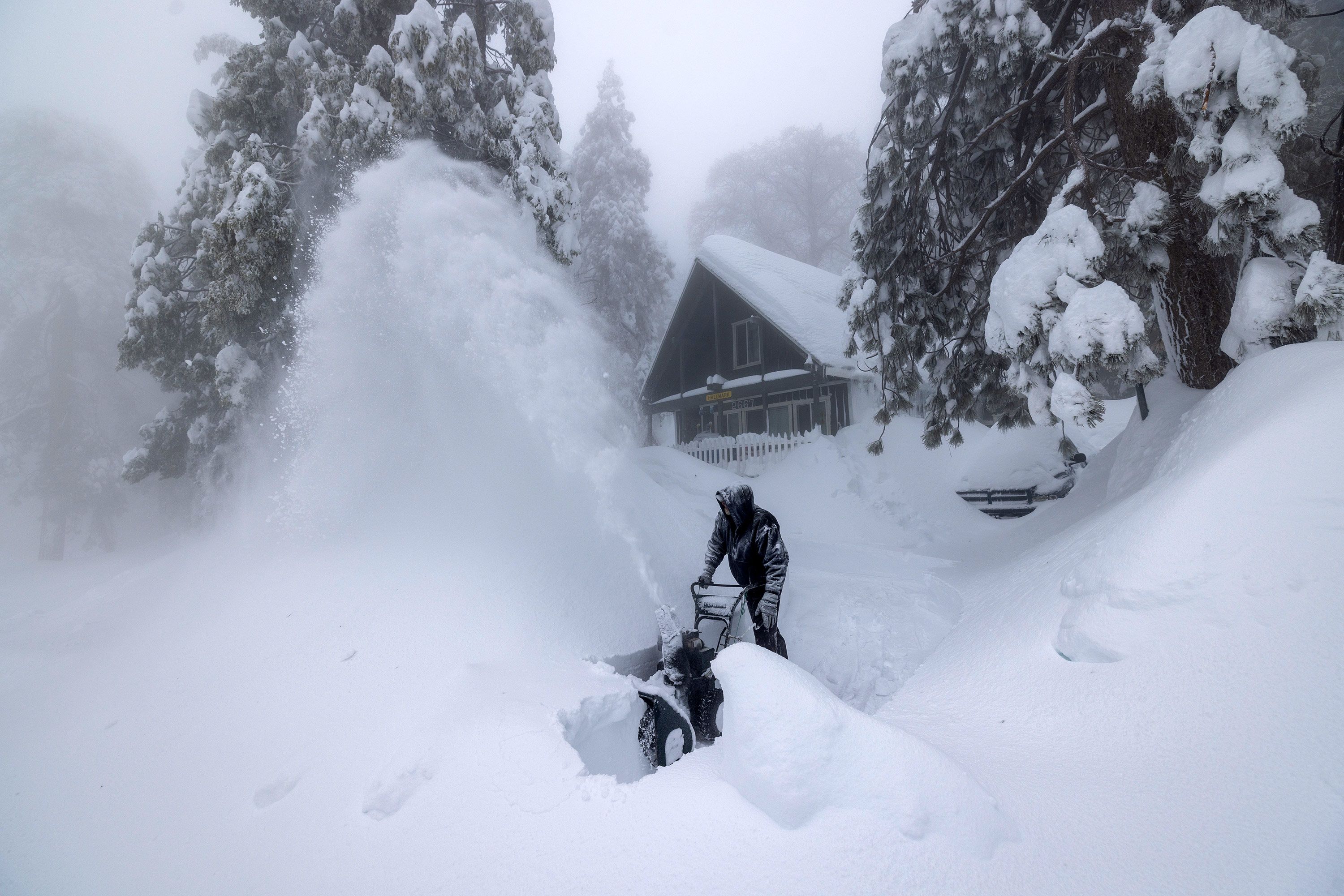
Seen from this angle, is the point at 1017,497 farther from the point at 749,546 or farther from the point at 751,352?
the point at 751,352

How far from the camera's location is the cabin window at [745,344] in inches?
746

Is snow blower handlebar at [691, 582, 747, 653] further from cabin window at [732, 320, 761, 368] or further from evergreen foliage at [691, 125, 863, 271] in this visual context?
evergreen foliage at [691, 125, 863, 271]

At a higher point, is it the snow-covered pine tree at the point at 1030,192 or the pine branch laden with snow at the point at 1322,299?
the snow-covered pine tree at the point at 1030,192

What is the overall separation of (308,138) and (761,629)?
8659mm

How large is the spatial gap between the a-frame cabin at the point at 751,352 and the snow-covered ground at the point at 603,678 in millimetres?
10095

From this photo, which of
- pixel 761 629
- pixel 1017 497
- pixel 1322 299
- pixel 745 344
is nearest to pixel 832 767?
pixel 761 629

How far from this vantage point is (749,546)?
4.59 meters

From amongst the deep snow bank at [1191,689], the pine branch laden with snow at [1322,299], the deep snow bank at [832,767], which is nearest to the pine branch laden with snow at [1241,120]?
the pine branch laden with snow at [1322,299]

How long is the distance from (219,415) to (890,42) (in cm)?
1355

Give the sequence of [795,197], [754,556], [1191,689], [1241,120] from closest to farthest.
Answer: [1191,689] < [1241,120] < [754,556] < [795,197]

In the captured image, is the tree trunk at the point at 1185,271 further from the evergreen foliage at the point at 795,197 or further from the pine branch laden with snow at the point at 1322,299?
the evergreen foliage at the point at 795,197

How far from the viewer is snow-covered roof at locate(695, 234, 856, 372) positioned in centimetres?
1591

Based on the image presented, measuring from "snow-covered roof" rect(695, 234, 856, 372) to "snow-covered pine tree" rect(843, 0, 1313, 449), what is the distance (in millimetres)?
7121

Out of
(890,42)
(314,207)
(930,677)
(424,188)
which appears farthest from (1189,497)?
(314,207)
